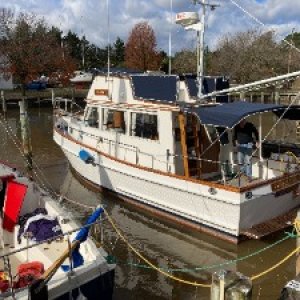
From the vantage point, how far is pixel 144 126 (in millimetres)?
12891

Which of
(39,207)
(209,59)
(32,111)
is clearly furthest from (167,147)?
(209,59)

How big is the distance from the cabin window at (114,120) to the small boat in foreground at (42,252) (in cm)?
447

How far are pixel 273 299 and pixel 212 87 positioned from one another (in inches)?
279

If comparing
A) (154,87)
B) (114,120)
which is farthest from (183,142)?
(114,120)

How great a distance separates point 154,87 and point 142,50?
42237mm

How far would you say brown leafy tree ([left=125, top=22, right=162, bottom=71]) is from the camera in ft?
173

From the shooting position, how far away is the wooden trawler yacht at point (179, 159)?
10.4 meters

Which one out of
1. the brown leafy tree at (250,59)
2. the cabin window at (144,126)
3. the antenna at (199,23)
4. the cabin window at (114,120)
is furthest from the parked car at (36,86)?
the antenna at (199,23)

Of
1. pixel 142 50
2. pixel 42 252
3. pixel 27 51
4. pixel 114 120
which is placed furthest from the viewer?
pixel 142 50

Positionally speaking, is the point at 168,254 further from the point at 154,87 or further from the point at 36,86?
the point at 36,86

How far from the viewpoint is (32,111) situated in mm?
38188

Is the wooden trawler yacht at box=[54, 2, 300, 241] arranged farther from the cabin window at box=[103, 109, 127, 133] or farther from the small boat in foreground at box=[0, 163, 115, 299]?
the small boat in foreground at box=[0, 163, 115, 299]

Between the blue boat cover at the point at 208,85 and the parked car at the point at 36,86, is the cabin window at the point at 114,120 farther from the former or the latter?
the parked car at the point at 36,86

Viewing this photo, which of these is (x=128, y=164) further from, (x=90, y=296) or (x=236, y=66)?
(x=236, y=66)
